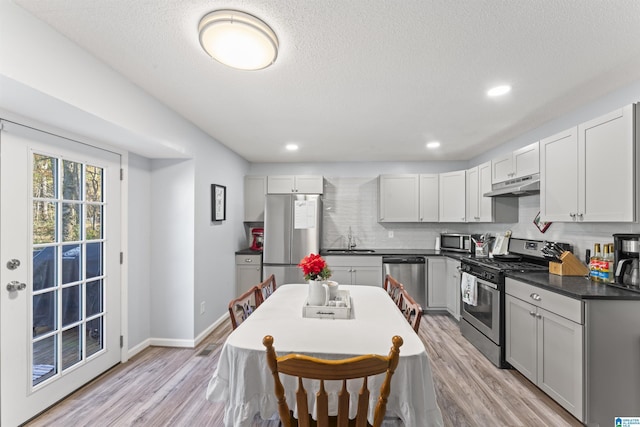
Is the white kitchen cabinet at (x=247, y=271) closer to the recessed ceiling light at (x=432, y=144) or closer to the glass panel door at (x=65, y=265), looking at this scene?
the glass panel door at (x=65, y=265)

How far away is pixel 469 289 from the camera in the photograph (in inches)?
124

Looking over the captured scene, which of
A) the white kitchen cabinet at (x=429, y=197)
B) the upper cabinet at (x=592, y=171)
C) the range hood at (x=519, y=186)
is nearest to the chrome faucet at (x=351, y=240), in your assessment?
the white kitchen cabinet at (x=429, y=197)

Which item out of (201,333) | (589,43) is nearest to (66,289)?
(201,333)

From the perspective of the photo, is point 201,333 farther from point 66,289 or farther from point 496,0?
point 496,0

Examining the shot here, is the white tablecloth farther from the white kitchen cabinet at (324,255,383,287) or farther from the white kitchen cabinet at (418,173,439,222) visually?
the white kitchen cabinet at (418,173,439,222)

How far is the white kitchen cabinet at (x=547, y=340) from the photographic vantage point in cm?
191

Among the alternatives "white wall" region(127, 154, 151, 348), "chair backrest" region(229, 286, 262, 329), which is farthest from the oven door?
"white wall" region(127, 154, 151, 348)

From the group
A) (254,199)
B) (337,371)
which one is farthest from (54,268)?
(254,199)

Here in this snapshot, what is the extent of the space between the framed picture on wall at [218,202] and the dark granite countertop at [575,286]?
321 centimetres

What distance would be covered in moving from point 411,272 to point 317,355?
3220 millimetres

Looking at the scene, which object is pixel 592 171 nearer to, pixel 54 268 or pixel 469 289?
pixel 469 289

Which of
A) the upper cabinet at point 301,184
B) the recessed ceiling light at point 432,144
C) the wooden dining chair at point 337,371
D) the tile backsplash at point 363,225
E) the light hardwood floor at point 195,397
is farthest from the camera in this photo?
the tile backsplash at point 363,225

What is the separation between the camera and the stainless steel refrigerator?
4262 millimetres

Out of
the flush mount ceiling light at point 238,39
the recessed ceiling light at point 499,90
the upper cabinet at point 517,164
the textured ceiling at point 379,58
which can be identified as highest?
the textured ceiling at point 379,58
